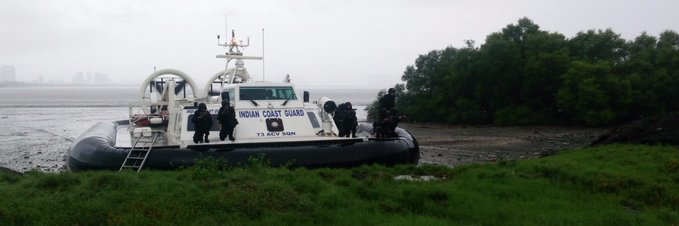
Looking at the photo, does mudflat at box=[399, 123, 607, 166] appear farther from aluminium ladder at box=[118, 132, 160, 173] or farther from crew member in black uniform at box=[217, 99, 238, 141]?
aluminium ladder at box=[118, 132, 160, 173]

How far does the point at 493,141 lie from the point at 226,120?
12.5 m

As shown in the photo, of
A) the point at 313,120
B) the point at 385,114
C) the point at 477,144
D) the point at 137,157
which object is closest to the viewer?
the point at 137,157

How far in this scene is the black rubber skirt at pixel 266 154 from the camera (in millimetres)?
9359

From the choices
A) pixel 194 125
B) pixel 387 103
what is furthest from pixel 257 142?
pixel 387 103

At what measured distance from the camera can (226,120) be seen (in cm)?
1021

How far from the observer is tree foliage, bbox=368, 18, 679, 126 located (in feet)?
81.1

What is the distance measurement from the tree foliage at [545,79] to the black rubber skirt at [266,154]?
692 inches

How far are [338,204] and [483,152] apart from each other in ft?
37.7

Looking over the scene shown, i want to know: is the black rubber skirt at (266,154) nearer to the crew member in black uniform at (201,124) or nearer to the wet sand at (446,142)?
the crew member in black uniform at (201,124)

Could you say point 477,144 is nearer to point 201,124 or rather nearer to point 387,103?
point 387,103

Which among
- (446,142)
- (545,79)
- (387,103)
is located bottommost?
(446,142)

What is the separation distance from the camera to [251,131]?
10.9 m

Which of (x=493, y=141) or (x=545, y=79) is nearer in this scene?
(x=493, y=141)

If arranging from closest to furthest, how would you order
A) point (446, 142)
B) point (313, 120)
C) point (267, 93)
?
point (313, 120) < point (267, 93) < point (446, 142)
